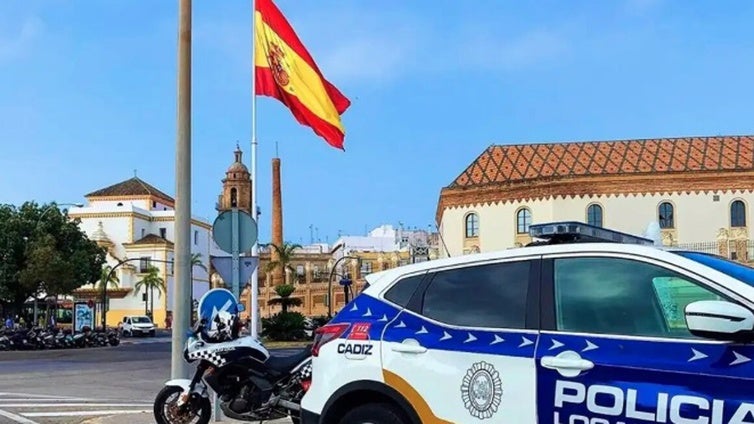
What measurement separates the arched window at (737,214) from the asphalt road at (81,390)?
48544 mm

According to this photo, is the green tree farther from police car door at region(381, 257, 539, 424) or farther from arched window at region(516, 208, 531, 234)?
police car door at region(381, 257, 539, 424)

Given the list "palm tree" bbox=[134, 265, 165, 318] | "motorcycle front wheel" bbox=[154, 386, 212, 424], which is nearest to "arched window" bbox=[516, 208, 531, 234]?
"palm tree" bbox=[134, 265, 165, 318]

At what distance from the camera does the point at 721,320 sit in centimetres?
430

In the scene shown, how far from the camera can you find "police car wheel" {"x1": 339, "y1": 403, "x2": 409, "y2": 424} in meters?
5.89

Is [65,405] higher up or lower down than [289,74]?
lower down

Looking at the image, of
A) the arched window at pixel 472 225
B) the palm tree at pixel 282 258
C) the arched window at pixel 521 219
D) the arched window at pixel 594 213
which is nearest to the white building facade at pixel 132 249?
the palm tree at pixel 282 258

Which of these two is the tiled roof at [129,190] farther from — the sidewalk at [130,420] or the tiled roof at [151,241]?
the sidewalk at [130,420]

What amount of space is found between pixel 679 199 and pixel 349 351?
65.4 metres

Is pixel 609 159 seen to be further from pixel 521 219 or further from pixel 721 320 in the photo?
pixel 721 320

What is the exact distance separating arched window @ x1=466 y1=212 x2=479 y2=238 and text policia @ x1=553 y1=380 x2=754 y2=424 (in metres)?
67.7

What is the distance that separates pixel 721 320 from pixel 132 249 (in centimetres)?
9043

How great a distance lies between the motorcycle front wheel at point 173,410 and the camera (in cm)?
937

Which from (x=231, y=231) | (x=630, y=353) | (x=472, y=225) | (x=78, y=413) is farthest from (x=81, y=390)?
(x=472, y=225)

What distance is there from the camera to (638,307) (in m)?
4.93
